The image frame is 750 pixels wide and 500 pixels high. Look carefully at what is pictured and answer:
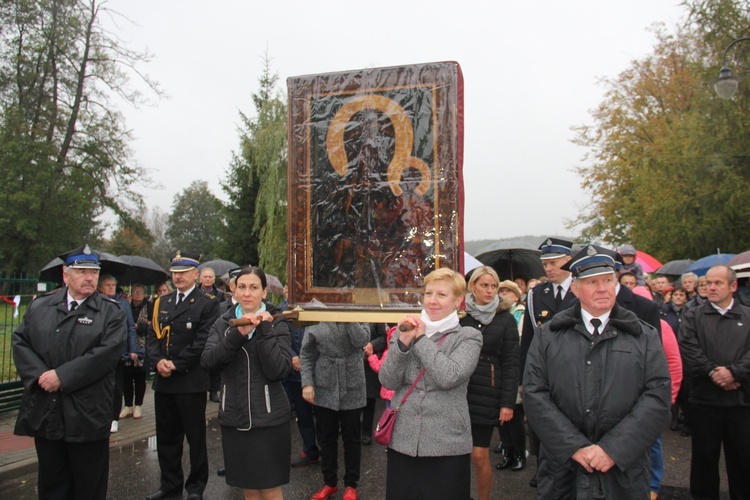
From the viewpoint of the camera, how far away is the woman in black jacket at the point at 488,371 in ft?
14.8

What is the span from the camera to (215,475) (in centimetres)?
611

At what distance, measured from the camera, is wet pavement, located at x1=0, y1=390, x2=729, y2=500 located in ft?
18.1

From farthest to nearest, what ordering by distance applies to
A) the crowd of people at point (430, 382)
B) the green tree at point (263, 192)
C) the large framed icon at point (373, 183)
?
the green tree at point (263, 192), the large framed icon at point (373, 183), the crowd of people at point (430, 382)

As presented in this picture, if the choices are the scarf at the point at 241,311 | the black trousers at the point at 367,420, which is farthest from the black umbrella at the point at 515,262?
the scarf at the point at 241,311

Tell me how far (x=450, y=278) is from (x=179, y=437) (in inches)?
141

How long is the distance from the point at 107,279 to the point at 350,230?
5.17 meters

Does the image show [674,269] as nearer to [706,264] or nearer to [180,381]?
[706,264]

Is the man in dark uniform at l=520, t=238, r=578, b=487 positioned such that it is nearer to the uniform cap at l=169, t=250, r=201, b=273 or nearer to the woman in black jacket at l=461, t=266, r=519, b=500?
the woman in black jacket at l=461, t=266, r=519, b=500

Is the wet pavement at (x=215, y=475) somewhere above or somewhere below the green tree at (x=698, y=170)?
below

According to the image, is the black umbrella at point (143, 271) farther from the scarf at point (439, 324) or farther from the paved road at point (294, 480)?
the scarf at point (439, 324)

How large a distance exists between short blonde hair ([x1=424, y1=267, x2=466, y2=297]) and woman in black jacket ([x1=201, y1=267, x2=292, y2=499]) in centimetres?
121

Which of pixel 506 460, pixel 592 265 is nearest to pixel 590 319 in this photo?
pixel 592 265

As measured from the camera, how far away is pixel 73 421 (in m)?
4.11

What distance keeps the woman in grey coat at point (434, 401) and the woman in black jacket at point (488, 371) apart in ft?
3.54
